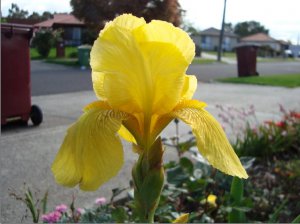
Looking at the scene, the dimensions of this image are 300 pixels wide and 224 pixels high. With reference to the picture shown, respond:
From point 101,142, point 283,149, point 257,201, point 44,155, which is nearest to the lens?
point 101,142

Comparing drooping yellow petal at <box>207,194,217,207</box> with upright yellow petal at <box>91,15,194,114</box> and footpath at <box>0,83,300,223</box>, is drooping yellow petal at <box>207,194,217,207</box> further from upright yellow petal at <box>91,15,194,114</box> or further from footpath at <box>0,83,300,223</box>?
upright yellow petal at <box>91,15,194,114</box>

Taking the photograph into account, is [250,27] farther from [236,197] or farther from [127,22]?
[127,22]

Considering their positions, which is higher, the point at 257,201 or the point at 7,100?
the point at 7,100

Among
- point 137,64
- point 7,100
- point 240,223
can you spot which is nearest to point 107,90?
point 137,64

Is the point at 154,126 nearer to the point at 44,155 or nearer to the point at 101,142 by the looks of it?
the point at 101,142

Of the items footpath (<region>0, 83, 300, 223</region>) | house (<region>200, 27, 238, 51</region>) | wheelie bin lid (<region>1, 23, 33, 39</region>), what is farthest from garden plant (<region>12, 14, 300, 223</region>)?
wheelie bin lid (<region>1, 23, 33, 39</region>)

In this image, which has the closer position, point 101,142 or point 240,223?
point 101,142

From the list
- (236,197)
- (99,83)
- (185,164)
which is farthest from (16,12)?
(185,164)
